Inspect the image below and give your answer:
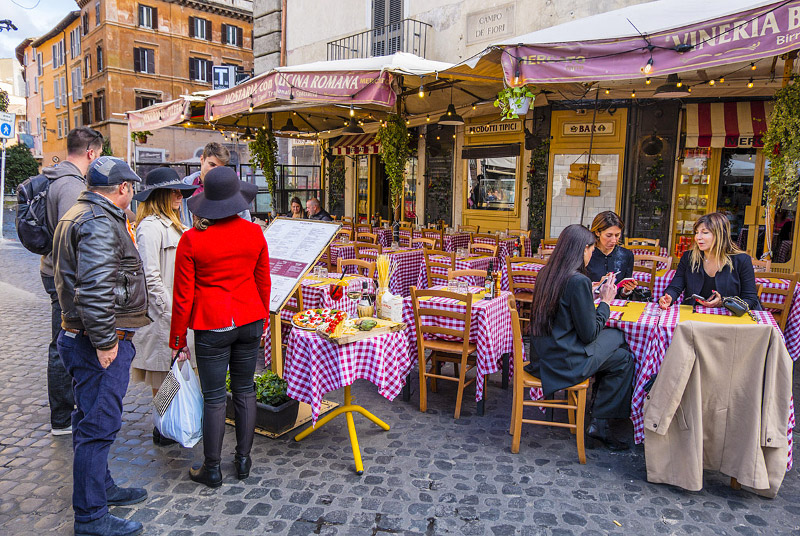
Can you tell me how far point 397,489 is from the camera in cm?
347

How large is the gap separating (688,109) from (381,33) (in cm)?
777

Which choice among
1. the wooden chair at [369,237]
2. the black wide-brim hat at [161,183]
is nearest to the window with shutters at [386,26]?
the wooden chair at [369,237]

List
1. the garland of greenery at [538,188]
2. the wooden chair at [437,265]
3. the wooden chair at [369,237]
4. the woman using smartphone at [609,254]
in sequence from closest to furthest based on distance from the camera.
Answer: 1. the woman using smartphone at [609,254]
2. the wooden chair at [437,265]
3. the wooden chair at [369,237]
4. the garland of greenery at [538,188]

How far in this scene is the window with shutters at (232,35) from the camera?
1465 inches

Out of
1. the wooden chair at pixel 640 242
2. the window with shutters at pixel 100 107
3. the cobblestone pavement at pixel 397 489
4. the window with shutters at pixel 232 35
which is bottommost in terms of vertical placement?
the cobblestone pavement at pixel 397 489

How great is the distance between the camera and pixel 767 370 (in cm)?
322

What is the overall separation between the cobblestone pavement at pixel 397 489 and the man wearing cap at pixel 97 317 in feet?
1.31

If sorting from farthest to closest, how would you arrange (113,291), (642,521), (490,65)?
(490,65) → (642,521) → (113,291)

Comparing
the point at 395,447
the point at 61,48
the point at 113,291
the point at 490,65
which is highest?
the point at 61,48

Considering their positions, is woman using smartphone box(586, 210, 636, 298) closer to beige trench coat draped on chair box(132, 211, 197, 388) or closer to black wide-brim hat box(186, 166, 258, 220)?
black wide-brim hat box(186, 166, 258, 220)

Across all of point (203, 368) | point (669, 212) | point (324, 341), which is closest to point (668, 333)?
point (324, 341)

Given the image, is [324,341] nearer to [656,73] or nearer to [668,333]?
[668,333]

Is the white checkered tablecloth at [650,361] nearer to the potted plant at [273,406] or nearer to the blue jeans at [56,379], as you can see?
the potted plant at [273,406]

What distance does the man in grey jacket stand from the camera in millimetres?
3816
